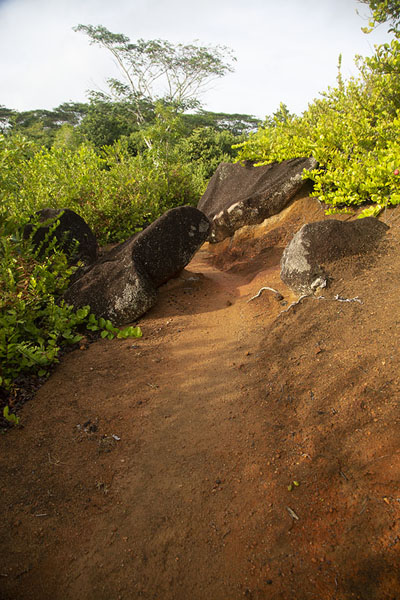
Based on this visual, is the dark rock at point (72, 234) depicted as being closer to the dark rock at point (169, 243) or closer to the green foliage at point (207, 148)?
the dark rock at point (169, 243)

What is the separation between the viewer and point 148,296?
4.21 m

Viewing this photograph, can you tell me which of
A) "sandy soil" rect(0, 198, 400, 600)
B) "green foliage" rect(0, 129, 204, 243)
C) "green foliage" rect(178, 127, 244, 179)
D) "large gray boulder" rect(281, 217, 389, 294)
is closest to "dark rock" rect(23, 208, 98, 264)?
"green foliage" rect(0, 129, 204, 243)

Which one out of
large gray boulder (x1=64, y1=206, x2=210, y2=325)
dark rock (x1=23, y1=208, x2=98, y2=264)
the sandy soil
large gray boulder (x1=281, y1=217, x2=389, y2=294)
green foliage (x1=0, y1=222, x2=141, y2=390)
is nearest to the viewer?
the sandy soil

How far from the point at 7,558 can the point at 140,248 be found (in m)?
3.35

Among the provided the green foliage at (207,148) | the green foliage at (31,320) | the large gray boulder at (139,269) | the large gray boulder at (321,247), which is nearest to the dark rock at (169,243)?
the large gray boulder at (139,269)

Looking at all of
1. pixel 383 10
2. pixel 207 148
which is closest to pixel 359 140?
pixel 383 10

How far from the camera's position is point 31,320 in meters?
3.44

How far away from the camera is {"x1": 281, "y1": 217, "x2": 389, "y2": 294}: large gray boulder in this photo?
11.9ft

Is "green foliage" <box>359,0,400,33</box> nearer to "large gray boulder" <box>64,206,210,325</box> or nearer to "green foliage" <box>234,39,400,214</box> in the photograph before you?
"green foliage" <box>234,39,400,214</box>

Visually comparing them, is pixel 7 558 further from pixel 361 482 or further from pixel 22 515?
pixel 361 482

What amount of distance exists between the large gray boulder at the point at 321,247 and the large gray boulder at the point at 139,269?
1.50 m

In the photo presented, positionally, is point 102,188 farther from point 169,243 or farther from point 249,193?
point 169,243

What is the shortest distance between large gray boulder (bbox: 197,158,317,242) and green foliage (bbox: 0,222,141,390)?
3.62m

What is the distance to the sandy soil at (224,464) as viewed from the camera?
5.45ft
